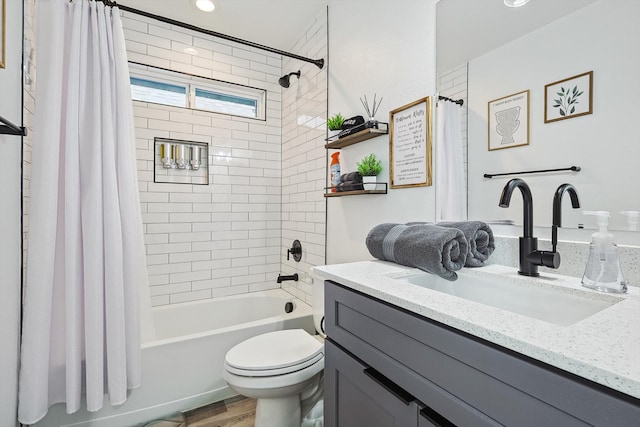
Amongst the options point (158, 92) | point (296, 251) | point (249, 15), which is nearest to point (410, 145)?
point (296, 251)

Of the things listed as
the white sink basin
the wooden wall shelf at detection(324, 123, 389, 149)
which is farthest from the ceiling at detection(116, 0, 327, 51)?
the white sink basin

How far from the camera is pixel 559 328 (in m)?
0.58

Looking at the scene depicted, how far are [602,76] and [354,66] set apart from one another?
1.36 m

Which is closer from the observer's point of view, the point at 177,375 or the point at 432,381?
the point at 432,381

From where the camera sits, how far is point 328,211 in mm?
2256

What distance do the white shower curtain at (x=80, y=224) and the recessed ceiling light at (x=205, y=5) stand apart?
883 millimetres

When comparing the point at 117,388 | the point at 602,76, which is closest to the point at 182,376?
the point at 117,388

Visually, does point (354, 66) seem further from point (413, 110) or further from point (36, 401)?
point (36, 401)

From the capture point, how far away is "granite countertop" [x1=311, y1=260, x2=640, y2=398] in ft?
1.50

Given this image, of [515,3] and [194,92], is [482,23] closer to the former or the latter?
[515,3]

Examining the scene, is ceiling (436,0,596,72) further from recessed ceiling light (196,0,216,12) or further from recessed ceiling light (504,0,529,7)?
recessed ceiling light (196,0,216,12)

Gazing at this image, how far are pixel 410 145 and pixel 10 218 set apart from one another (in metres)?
1.78

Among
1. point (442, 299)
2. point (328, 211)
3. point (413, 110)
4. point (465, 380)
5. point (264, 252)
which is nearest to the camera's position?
point (465, 380)

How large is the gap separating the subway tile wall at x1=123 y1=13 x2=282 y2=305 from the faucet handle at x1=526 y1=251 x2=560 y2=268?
2282 millimetres
